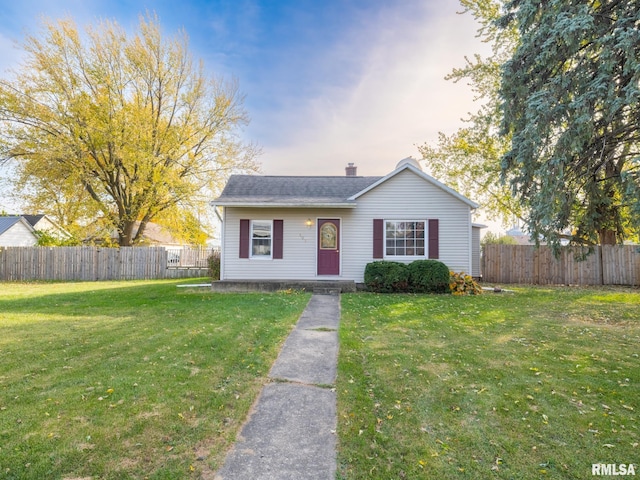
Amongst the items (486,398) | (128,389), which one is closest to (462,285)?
(486,398)

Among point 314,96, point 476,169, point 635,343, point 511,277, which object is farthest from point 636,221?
point 476,169

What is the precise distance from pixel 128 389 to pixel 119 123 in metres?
17.1

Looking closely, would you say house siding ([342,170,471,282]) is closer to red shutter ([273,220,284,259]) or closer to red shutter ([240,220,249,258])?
red shutter ([273,220,284,259])

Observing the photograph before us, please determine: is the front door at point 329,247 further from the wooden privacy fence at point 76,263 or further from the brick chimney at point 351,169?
the wooden privacy fence at point 76,263

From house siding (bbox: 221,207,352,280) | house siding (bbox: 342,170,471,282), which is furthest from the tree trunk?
house siding (bbox: 342,170,471,282)

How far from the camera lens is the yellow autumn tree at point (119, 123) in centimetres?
1585

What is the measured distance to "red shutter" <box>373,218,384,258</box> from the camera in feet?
37.8

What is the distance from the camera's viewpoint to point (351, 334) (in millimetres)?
5648

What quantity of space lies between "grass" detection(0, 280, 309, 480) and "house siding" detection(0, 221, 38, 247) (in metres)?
19.1

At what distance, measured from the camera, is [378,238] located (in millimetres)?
11555

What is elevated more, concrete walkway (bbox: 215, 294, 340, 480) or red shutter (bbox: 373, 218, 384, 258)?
red shutter (bbox: 373, 218, 384, 258)

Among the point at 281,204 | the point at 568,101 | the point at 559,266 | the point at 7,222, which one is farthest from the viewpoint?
the point at 7,222

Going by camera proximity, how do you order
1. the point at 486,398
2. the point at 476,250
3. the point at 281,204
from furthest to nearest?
the point at 476,250 < the point at 281,204 < the point at 486,398

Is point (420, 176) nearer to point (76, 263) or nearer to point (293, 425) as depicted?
point (293, 425)
